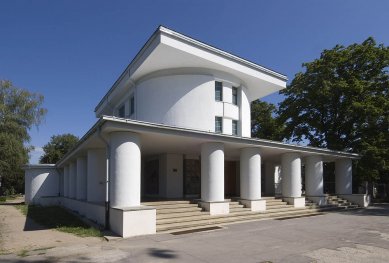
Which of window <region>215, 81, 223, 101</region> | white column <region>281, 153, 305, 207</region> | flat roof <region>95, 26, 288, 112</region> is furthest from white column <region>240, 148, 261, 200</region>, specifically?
flat roof <region>95, 26, 288, 112</region>

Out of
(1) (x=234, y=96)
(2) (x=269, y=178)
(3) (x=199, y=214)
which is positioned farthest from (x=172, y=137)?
(2) (x=269, y=178)

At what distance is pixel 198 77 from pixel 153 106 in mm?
2917

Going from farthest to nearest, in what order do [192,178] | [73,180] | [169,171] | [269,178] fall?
1. [269,178]
2. [73,180]
3. [192,178]
4. [169,171]

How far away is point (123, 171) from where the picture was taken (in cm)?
1148

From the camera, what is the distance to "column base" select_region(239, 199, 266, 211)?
15.7m

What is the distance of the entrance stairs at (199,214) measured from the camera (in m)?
12.3

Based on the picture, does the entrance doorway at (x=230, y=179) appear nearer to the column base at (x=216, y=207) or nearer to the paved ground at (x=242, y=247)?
the column base at (x=216, y=207)

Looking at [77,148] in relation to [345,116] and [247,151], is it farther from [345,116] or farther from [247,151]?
[345,116]

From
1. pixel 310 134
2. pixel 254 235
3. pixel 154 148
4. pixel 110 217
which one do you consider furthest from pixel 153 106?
pixel 310 134

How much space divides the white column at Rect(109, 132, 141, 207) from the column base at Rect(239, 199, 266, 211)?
610 centimetres

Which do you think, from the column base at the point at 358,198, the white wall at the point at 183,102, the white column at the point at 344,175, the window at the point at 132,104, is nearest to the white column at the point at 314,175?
the white column at the point at 344,175

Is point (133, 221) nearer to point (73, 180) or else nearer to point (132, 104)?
point (132, 104)

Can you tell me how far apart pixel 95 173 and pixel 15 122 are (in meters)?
21.7

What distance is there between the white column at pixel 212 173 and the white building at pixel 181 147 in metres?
0.04
